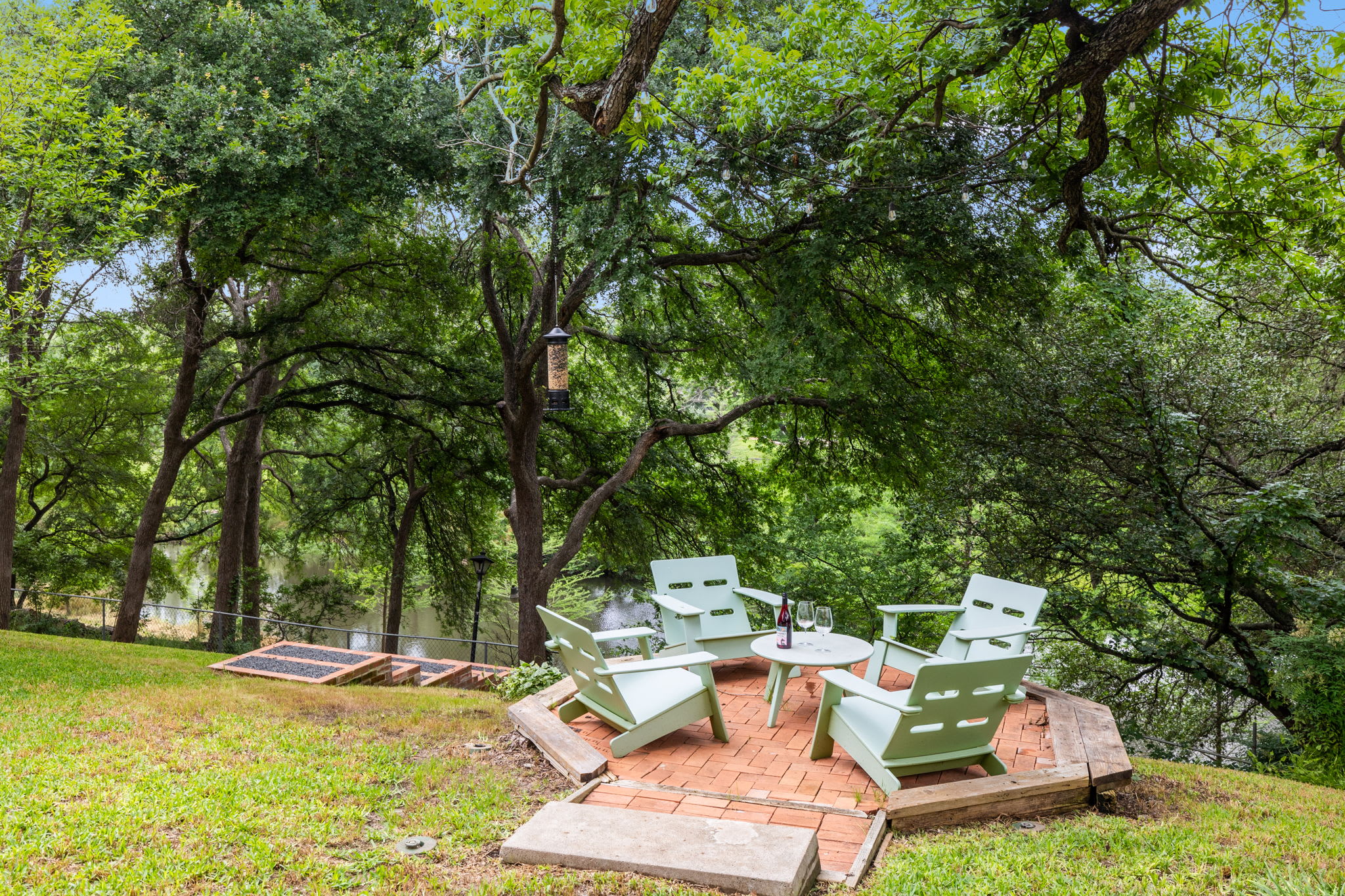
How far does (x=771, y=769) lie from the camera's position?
194 inches

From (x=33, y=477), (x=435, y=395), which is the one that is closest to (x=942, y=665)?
(x=435, y=395)

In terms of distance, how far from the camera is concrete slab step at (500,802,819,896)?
3.20m

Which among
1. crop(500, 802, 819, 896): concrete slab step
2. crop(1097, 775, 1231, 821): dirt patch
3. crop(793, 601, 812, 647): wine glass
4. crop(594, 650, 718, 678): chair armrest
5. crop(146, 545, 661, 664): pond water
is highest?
crop(793, 601, 812, 647): wine glass

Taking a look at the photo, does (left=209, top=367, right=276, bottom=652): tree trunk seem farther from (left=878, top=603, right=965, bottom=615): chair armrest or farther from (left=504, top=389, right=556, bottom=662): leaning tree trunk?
(left=878, top=603, right=965, bottom=615): chair armrest

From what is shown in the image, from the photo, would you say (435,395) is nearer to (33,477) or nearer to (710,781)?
(710,781)

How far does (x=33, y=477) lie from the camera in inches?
736

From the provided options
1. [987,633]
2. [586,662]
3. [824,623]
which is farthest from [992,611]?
[586,662]

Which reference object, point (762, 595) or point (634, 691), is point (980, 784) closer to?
point (634, 691)

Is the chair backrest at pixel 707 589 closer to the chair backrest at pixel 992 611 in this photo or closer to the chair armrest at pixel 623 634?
the chair armrest at pixel 623 634

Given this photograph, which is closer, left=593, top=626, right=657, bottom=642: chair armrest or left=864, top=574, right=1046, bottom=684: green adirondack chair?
left=593, top=626, right=657, bottom=642: chair armrest

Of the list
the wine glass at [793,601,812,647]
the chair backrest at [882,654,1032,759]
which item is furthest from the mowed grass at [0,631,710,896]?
the wine glass at [793,601,812,647]

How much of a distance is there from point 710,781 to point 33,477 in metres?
20.8

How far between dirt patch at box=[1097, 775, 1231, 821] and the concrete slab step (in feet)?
6.99

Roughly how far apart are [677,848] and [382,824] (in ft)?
5.08
